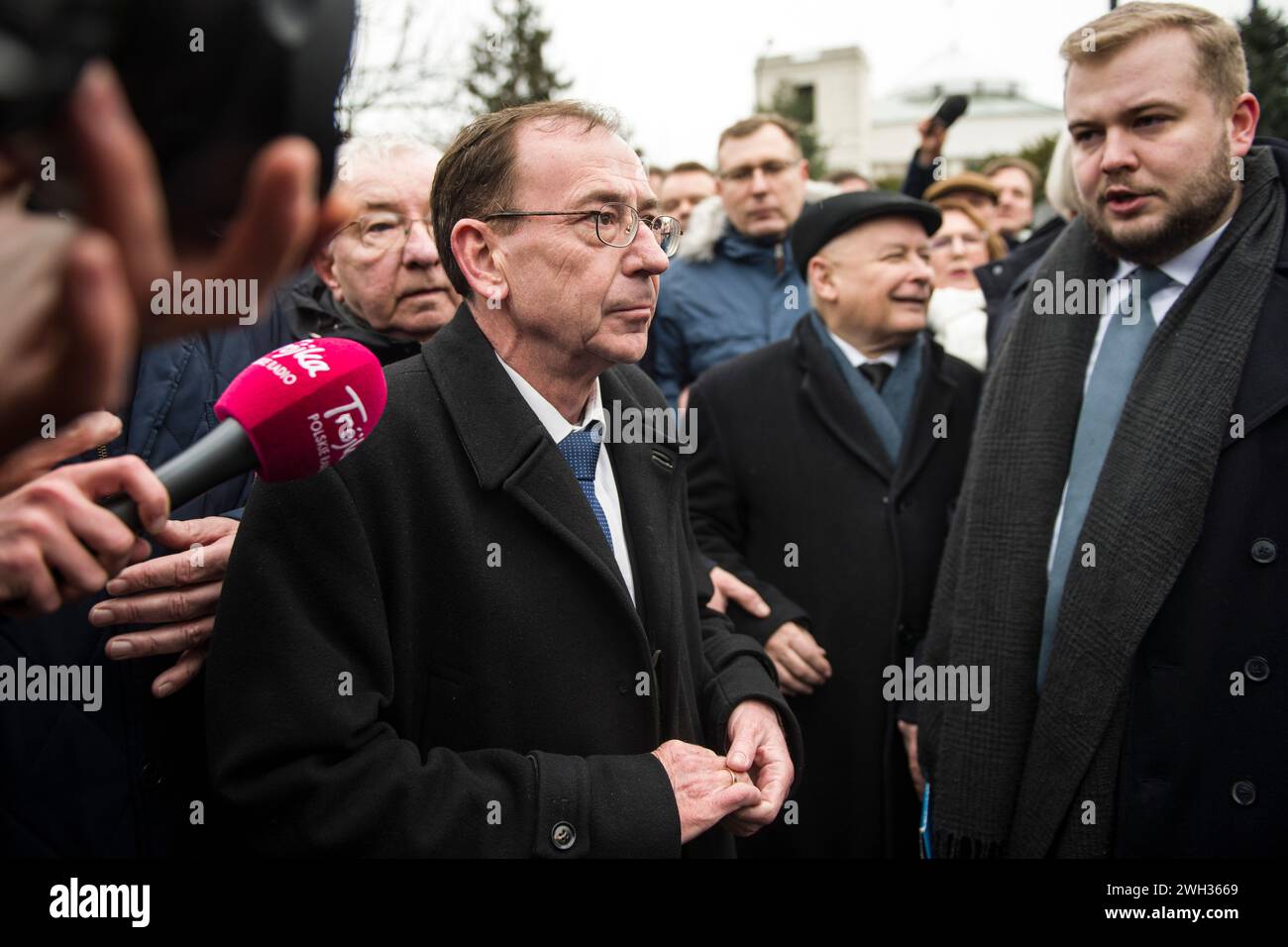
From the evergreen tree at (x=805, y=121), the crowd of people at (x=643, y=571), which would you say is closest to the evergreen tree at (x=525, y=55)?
the evergreen tree at (x=805, y=121)

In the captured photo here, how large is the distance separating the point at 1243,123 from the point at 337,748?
8.52 ft

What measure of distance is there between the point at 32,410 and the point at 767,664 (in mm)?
2072

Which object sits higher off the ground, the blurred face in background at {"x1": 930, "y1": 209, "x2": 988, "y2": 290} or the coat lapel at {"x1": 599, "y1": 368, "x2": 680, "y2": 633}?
the blurred face in background at {"x1": 930, "y1": 209, "x2": 988, "y2": 290}

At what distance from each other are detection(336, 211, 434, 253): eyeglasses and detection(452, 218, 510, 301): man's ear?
2.29 ft

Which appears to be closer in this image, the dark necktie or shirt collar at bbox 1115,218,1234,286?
shirt collar at bbox 1115,218,1234,286

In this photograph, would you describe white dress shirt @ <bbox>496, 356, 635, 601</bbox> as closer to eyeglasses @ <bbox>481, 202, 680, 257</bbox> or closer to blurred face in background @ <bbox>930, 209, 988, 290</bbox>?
eyeglasses @ <bbox>481, 202, 680, 257</bbox>

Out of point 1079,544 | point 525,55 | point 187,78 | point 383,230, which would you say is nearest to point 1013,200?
point 1079,544

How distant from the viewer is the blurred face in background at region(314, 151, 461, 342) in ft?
9.14

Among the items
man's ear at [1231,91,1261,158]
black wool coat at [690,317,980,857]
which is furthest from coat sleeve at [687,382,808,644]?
man's ear at [1231,91,1261,158]

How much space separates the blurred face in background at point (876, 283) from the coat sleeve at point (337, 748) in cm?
219

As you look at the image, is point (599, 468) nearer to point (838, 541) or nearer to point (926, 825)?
point (838, 541)

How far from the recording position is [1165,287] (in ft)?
8.34
